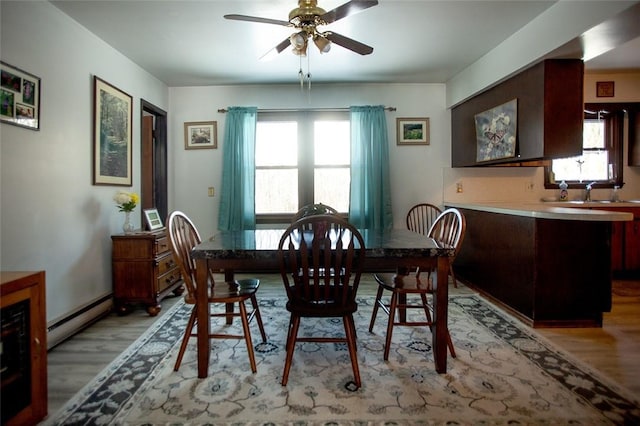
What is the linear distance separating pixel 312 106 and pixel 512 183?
2.73 meters

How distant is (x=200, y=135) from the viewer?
436 centimetres

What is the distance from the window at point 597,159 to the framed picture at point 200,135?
4282 mm

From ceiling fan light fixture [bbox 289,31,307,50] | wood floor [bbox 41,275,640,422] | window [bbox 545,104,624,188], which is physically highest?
ceiling fan light fixture [bbox 289,31,307,50]

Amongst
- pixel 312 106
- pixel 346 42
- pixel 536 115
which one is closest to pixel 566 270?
pixel 536 115

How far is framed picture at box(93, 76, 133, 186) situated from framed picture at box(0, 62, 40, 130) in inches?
23.6

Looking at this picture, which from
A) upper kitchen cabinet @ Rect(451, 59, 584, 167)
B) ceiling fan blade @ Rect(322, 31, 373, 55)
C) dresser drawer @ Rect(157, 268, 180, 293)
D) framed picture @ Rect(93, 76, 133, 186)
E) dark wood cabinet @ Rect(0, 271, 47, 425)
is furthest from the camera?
dresser drawer @ Rect(157, 268, 180, 293)

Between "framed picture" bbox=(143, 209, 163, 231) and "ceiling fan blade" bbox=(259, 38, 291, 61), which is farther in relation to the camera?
"framed picture" bbox=(143, 209, 163, 231)

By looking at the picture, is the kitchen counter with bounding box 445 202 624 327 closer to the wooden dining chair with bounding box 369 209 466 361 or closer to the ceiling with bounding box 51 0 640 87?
the wooden dining chair with bounding box 369 209 466 361

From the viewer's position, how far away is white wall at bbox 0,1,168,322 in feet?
6.77

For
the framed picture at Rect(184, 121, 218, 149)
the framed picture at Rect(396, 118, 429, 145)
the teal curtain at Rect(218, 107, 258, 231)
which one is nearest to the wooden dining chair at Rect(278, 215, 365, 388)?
the teal curtain at Rect(218, 107, 258, 231)

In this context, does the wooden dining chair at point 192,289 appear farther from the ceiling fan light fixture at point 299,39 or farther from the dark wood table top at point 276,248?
the ceiling fan light fixture at point 299,39

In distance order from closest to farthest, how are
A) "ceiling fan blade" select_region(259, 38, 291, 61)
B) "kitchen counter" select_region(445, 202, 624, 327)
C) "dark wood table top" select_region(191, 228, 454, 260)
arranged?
"dark wood table top" select_region(191, 228, 454, 260), "ceiling fan blade" select_region(259, 38, 291, 61), "kitchen counter" select_region(445, 202, 624, 327)

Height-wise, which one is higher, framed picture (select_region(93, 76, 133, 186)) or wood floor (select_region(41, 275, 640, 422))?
framed picture (select_region(93, 76, 133, 186))

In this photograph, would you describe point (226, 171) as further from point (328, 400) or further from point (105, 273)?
point (328, 400)
